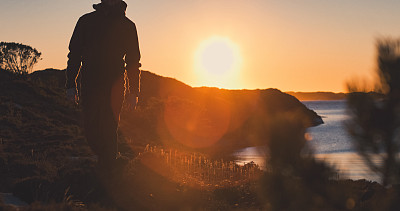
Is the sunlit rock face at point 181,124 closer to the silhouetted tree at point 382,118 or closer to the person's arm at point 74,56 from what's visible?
the person's arm at point 74,56

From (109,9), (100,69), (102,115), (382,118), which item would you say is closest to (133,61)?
(100,69)

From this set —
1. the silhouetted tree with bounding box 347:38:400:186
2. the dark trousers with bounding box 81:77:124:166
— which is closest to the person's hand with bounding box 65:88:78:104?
the dark trousers with bounding box 81:77:124:166

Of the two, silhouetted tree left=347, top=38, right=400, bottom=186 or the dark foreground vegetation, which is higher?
silhouetted tree left=347, top=38, right=400, bottom=186

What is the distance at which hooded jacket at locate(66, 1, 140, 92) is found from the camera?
272 inches

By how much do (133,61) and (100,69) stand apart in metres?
0.64

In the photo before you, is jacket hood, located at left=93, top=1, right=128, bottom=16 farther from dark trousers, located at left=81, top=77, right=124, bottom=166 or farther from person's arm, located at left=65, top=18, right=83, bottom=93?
dark trousers, located at left=81, top=77, right=124, bottom=166

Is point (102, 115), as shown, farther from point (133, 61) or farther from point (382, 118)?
point (382, 118)

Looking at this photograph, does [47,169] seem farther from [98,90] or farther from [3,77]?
[3,77]

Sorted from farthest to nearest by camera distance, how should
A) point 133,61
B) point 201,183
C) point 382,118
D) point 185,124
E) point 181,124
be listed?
point 185,124 < point 181,124 < point 201,183 < point 133,61 < point 382,118

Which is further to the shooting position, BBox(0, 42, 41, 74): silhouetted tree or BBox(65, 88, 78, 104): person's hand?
BBox(0, 42, 41, 74): silhouetted tree

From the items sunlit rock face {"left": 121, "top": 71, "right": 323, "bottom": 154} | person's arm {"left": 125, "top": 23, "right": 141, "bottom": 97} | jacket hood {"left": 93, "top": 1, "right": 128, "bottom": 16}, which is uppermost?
jacket hood {"left": 93, "top": 1, "right": 128, "bottom": 16}

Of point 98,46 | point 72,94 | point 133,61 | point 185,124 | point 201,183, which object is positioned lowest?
point 185,124

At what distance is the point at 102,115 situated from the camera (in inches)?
273

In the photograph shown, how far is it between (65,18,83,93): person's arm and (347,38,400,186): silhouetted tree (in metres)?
4.81
